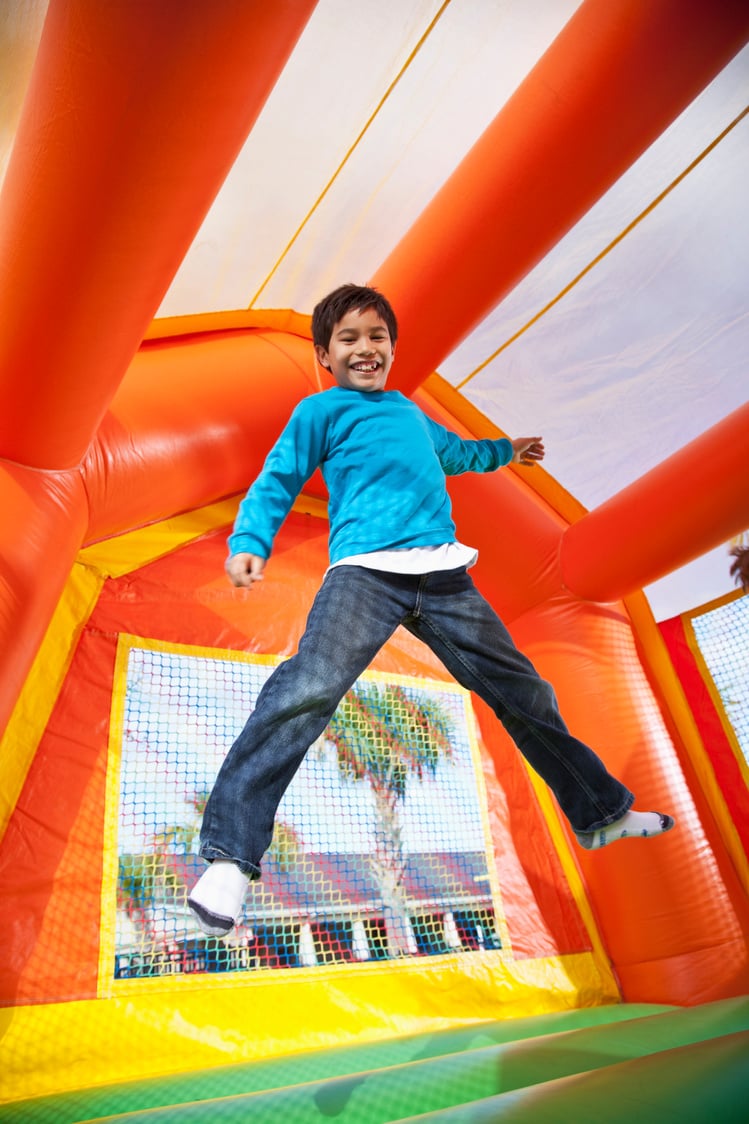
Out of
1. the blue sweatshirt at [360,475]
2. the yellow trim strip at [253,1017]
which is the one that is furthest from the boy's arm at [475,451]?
the yellow trim strip at [253,1017]

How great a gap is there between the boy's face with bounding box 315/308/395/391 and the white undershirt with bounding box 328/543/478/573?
1.09 feet

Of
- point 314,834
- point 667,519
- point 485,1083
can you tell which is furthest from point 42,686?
point 667,519

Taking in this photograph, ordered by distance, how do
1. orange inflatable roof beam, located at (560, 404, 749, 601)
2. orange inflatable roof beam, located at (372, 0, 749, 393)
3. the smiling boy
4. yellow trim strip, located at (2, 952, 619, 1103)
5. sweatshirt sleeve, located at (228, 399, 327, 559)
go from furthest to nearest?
orange inflatable roof beam, located at (560, 404, 749, 601) < yellow trim strip, located at (2, 952, 619, 1103) < orange inflatable roof beam, located at (372, 0, 749, 393) < sweatshirt sleeve, located at (228, 399, 327, 559) < the smiling boy

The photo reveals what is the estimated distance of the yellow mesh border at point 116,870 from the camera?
1416 millimetres

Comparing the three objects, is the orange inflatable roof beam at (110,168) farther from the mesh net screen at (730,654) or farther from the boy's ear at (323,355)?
the mesh net screen at (730,654)

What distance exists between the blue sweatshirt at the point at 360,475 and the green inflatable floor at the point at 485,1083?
69 centimetres

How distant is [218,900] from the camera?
0.85 metres

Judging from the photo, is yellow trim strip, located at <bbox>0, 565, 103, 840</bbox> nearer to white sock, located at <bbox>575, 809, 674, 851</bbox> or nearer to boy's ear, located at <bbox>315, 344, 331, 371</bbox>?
boy's ear, located at <bbox>315, 344, 331, 371</bbox>

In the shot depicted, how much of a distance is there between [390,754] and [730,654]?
3.61 feet

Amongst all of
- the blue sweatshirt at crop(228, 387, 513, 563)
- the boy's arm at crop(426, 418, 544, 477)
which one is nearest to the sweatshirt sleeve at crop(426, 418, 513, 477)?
the boy's arm at crop(426, 418, 544, 477)

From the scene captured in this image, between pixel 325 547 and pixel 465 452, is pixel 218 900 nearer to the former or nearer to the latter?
pixel 465 452

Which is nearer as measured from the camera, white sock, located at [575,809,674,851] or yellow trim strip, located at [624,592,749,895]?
white sock, located at [575,809,674,851]

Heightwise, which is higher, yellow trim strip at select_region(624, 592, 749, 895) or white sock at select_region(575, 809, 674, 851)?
yellow trim strip at select_region(624, 592, 749, 895)

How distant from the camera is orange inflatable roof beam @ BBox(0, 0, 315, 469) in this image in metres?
0.86
